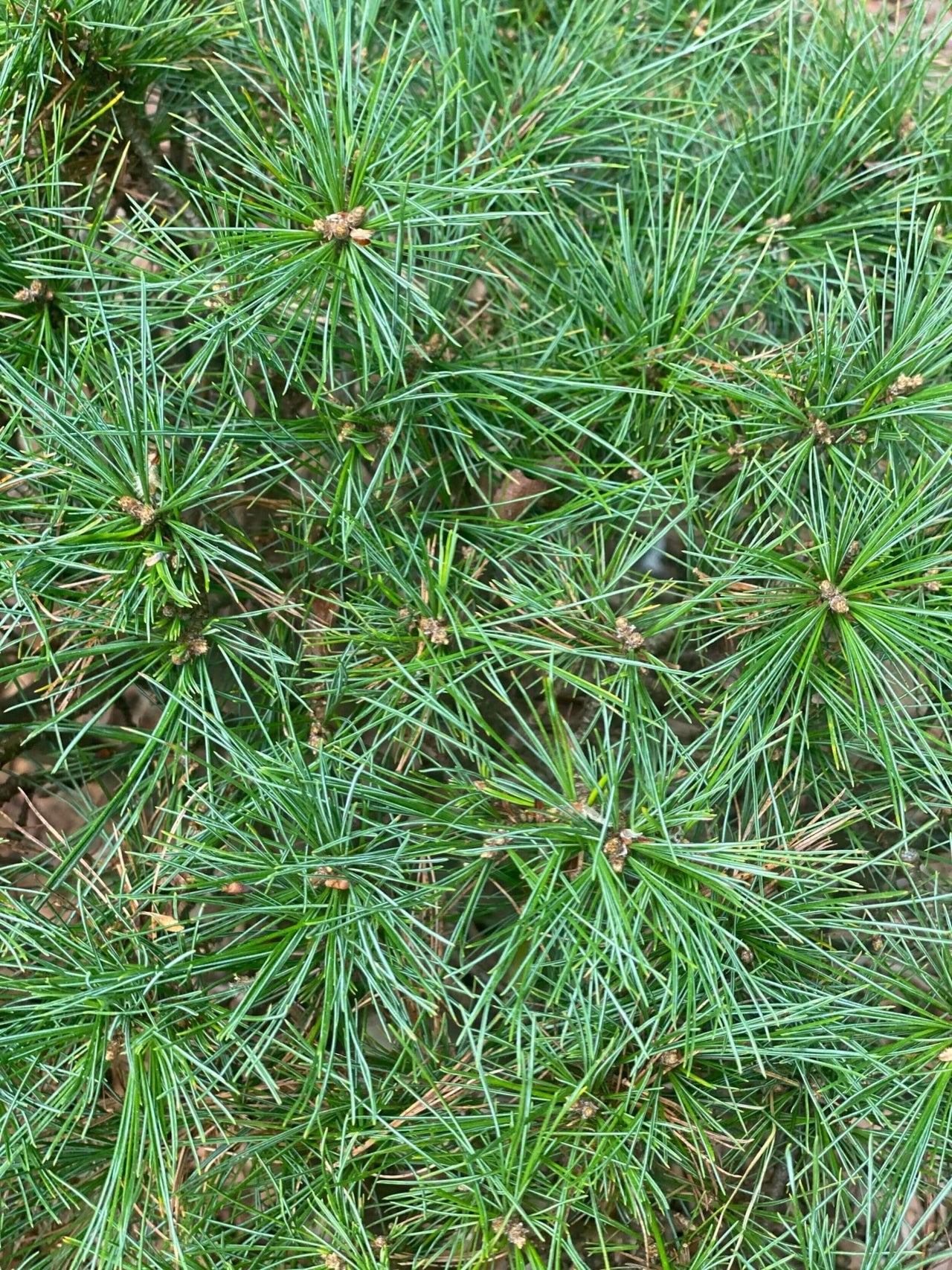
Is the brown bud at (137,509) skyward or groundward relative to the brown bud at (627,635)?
groundward

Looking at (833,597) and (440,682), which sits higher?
(833,597)

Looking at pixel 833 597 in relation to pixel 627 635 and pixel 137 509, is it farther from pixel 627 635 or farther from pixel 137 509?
pixel 137 509

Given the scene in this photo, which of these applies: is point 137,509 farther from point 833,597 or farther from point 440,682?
point 833,597

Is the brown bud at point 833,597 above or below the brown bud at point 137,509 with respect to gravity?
above

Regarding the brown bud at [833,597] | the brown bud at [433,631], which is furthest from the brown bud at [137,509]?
the brown bud at [833,597]

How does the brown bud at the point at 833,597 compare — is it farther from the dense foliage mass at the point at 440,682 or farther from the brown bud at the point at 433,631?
the brown bud at the point at 433,631

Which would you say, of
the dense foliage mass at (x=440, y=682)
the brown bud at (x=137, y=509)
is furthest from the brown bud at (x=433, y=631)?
the brown bud at (x=137, y=509)

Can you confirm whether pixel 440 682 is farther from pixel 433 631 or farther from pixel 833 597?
pixel 833 597

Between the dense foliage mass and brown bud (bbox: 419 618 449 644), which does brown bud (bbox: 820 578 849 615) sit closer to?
the dense foliage mass

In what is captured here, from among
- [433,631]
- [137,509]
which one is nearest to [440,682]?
A: [433,631]

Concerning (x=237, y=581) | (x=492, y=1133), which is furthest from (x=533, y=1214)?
(x=237, y=581)
